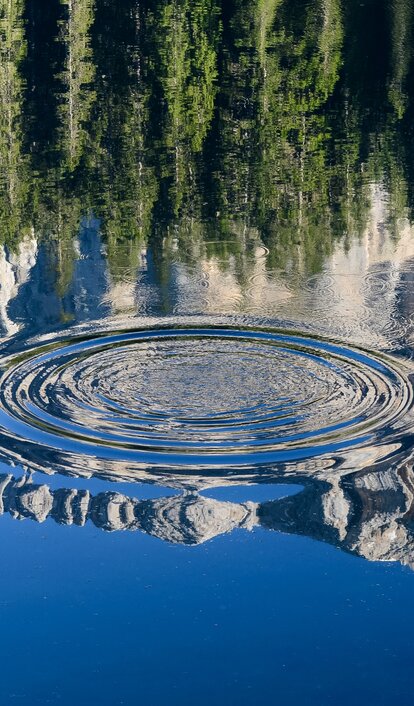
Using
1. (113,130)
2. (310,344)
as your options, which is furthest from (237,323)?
(113,130)

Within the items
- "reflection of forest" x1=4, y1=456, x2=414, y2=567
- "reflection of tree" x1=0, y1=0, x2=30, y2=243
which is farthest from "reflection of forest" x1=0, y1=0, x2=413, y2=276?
→ "reflection of forest" x1=4, y1=456, x2=414, y2=567

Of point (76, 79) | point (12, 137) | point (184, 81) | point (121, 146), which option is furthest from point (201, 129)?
point (76, 79)

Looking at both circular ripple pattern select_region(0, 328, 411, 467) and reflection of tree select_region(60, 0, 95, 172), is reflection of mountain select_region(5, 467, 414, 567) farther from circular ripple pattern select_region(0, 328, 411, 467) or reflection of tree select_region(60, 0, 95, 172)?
reflection of tree select_region(60, 0, 95, 172)

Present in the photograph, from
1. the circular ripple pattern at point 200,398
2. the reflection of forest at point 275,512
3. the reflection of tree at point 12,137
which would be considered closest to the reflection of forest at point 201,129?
the reflection of tree at point 12,137

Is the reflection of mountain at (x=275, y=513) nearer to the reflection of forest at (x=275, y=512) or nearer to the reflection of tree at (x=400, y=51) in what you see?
the reflection of forest at (x=275, y=512)

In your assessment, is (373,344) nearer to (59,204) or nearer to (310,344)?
(310,344)
